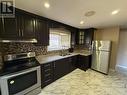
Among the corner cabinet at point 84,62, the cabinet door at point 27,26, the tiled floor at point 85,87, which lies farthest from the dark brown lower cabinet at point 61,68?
the cabinet door at point 27,26

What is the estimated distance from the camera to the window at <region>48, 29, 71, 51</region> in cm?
353

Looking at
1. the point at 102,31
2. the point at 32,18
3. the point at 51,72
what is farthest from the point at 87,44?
the point at 32,18

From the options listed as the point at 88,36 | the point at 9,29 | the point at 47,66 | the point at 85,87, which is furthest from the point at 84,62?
the point at 9,29

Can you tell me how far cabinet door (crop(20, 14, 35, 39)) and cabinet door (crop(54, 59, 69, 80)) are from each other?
47.5 inches

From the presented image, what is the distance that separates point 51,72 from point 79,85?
1029 millimetres

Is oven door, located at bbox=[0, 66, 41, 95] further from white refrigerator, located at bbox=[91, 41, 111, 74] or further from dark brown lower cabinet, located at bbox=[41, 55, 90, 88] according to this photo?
white refrigerator, located at bbox=[91, 41, 111, 74]

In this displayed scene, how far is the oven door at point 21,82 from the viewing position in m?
1.58

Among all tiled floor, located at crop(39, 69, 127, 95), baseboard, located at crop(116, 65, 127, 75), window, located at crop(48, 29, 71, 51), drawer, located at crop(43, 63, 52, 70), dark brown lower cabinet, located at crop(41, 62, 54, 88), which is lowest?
tiled floor, located at crop(39, 69, 127, 95)

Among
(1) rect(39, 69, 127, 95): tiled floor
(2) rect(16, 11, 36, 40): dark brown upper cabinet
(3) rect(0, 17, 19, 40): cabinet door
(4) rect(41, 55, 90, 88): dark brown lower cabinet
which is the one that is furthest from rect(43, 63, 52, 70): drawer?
(3) rect(0, 17, 19, 40): cabinet door

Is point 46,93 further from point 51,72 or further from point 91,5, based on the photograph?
point 91,5

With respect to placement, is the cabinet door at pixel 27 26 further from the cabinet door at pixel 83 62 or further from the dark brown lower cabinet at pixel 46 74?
the cabinet door at pixel 83 62

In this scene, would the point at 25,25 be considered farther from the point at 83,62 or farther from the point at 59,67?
the point at 83,62

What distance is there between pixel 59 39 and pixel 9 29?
93.0 inches

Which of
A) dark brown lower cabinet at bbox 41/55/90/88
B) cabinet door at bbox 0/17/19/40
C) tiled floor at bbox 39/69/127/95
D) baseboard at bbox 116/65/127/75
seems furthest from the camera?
baseboard at bbox 116/65/127/75
